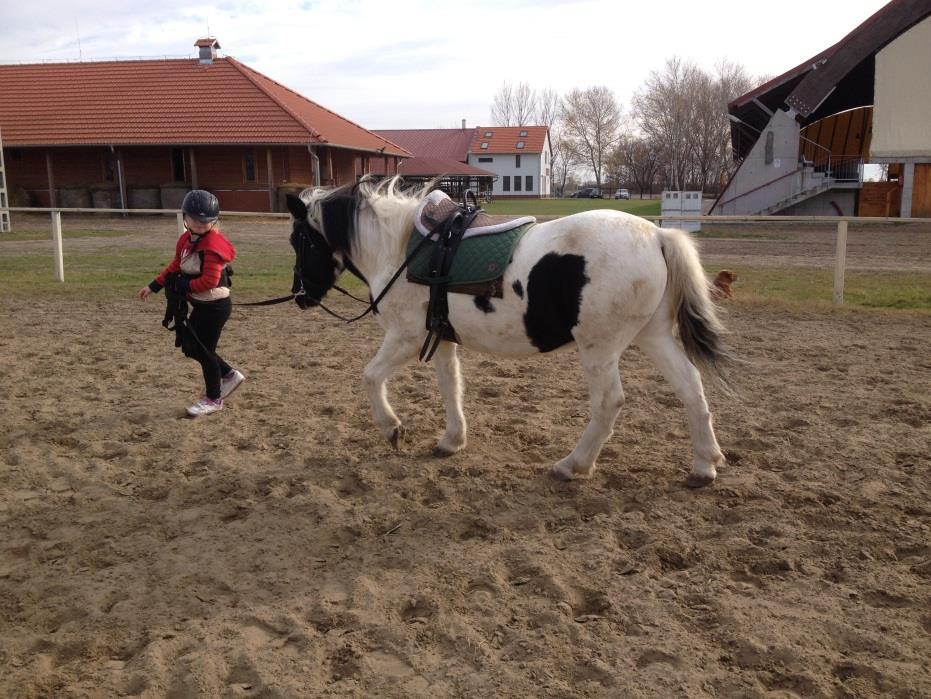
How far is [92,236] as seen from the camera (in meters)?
20.6

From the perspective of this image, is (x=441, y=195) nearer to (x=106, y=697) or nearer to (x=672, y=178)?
(x=106, y=697)

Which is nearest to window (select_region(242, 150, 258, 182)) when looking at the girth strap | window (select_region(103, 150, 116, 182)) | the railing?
window (select_region(103, 150, 116, 182))

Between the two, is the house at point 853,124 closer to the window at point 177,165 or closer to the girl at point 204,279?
the window at point 177,165

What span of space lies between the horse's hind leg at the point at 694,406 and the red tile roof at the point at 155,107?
25155 mm

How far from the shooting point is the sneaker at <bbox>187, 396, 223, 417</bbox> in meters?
5.42

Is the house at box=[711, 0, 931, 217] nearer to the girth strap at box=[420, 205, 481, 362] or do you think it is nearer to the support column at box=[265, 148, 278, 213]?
the support column at box=[265, 148, 278, 213]

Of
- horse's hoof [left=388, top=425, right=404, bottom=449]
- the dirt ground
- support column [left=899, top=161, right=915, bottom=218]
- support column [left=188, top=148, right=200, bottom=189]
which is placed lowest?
the dirt ground

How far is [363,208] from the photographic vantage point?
458 cm

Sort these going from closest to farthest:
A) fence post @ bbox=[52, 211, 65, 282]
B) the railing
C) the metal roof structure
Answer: fence post @ bbox=[52, 211, 65, 282] → the metal roof structure → the railing

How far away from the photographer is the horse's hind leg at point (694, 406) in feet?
13.8

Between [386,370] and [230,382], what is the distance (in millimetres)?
1742

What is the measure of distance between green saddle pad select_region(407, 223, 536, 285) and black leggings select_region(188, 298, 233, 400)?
1823mm

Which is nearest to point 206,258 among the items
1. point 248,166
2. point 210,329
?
point 210,329

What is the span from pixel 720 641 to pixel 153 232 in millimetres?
21885
